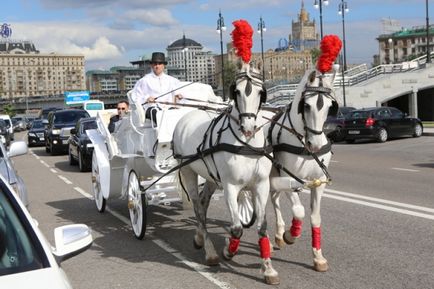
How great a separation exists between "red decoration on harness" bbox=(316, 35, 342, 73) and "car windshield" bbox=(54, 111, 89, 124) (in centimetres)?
2287

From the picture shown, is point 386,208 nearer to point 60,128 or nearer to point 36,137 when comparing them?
point 60,128

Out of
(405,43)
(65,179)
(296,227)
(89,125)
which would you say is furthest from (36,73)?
(296,227)

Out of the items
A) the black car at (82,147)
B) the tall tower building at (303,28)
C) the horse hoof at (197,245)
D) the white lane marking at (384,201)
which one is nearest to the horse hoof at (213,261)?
the horse hoof at (197,245)

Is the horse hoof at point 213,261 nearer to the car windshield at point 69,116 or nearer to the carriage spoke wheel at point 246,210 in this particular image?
the carriage spoke wheel at point 246,210

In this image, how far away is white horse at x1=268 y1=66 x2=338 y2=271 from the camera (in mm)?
5781

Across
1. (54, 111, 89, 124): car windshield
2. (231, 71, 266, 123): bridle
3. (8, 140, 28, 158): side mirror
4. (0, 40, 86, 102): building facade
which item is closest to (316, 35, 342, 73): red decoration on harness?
(231, 71, 266, 123): bridle

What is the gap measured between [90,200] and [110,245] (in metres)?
4.47

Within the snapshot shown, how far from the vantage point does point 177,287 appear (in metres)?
5.95

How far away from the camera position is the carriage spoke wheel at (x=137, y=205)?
8117 mm

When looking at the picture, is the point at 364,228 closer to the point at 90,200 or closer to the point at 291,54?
the point at 90,200

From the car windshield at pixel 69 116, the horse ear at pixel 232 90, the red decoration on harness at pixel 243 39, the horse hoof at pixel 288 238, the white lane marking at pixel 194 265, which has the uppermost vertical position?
the red decoration on harness at pixel 243 39

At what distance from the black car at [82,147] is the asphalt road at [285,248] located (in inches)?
193

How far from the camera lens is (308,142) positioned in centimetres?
592

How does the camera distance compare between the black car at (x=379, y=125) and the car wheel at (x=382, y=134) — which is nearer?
the car wheel at (x=382, y=134)
